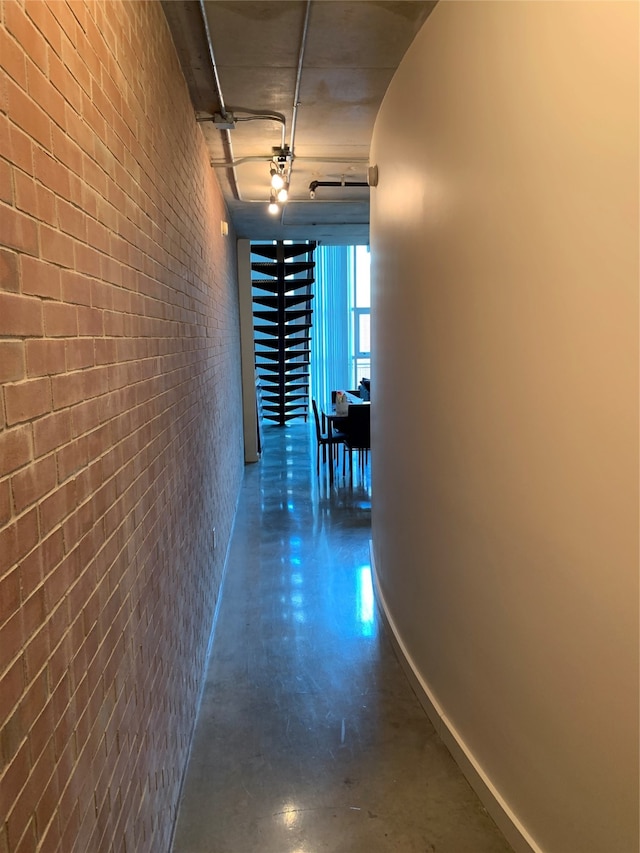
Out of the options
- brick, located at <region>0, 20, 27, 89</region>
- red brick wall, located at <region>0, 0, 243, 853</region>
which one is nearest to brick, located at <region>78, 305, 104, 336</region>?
red brick wall, located at <region>0, 0, 243, 853</region>

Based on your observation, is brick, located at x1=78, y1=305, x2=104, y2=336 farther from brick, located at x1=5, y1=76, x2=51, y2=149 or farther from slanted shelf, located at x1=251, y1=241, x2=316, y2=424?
slanted shelf, located at x1=251, y1=241, x2=316, y2=424

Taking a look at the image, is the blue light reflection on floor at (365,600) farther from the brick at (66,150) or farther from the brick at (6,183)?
the brick at (6,183)

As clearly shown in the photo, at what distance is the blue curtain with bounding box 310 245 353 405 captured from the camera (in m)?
10.7

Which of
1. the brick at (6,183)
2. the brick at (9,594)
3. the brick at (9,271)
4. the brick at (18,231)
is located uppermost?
the brick at (6,183)

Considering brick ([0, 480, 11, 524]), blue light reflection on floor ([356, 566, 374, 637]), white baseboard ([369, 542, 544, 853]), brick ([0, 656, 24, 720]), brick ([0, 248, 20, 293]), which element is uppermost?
brick ([0, 248, 20, 293])

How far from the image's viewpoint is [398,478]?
322cm

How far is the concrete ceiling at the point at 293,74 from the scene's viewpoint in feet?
8.00

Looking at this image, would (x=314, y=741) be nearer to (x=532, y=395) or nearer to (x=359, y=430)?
(x=532, y=395)

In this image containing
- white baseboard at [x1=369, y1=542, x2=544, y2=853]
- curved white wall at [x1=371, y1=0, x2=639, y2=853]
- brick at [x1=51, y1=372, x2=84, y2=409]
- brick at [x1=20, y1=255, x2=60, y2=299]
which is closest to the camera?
brick at [x1=20, y1=255, x2=60, y2=299]

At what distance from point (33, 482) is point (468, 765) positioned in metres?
2.12

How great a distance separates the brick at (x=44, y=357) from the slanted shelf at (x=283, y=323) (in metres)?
7.88

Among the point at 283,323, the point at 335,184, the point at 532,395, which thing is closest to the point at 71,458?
the point at 532,395

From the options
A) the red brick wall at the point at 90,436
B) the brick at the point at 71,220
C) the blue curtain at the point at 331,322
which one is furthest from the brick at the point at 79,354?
the blue curtain at the point at 331,322

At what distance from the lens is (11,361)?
901 mm
